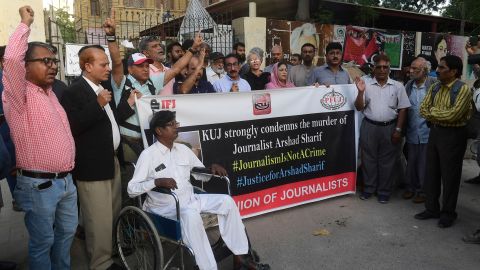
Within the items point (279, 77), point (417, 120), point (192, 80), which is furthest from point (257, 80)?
point (417, 120)

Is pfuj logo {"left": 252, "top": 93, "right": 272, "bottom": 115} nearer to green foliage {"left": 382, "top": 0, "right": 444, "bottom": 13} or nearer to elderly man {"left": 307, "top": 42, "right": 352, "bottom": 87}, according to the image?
elderly man {"left": 307, "top": 42, "right": 352, "bottom": 87}

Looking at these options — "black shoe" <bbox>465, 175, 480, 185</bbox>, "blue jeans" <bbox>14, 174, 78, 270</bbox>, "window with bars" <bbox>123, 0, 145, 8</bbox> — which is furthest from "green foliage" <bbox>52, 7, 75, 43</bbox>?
"window with bars" <bbox>123, 0, 145, 8</bbox>

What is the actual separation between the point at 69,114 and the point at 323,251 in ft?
8.39

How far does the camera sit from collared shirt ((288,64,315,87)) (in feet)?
20.2

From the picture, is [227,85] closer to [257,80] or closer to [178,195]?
[257,80]

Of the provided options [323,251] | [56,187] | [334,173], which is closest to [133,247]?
[56,187]

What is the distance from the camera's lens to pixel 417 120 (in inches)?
202

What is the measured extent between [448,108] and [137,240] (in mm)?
3317

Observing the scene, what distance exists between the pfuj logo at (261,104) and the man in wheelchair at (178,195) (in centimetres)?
135

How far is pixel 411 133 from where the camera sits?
5.22 m

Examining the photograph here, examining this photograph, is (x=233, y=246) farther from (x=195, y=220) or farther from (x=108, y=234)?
(x=108, y=234)

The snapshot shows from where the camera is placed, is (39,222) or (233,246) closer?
(39,222)

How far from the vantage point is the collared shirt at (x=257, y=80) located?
5.54m

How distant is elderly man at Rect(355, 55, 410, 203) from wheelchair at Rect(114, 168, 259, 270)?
98.3 inches
